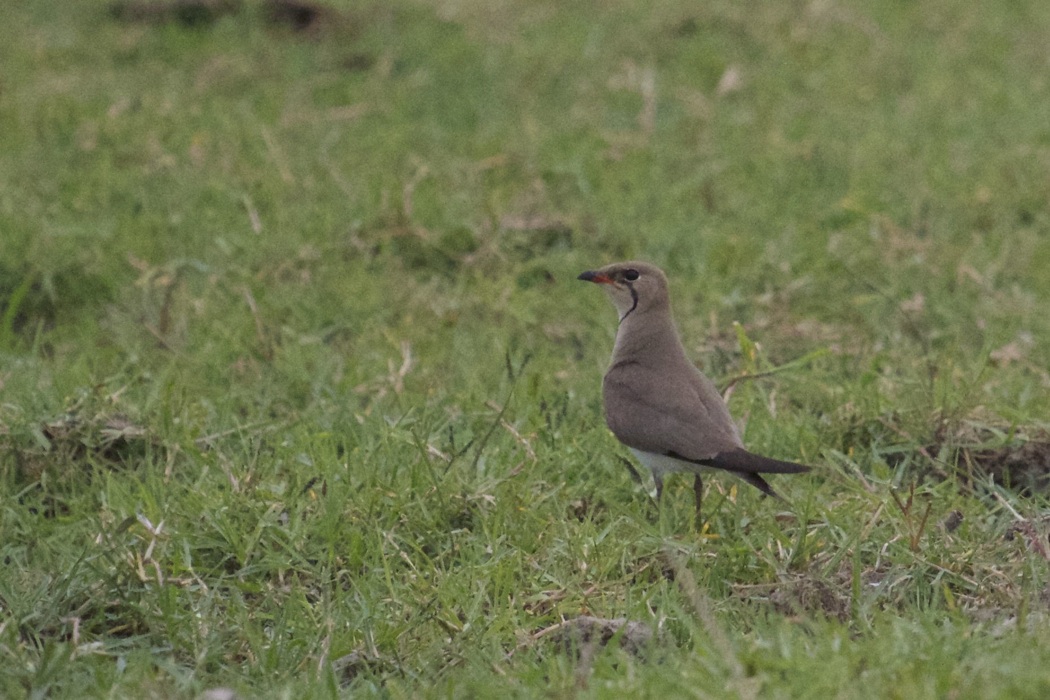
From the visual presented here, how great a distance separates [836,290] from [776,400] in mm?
1200

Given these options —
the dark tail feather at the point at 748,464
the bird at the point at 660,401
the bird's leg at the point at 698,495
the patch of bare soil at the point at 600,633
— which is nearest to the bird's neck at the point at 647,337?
the bird at the point at 660,401

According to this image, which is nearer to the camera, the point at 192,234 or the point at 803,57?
the point at 192,234

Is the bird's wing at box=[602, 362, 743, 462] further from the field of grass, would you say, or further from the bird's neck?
the field of grass

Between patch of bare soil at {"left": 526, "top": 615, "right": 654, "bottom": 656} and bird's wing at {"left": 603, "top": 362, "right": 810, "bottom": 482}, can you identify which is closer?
patch of bare soil at {"left": 526, "top": 615, "right": 654, "bottom": 656}

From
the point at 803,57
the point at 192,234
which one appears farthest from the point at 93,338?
the point at 803,57

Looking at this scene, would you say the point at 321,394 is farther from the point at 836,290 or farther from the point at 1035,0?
the point at 1035,0

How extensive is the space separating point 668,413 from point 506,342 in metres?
1.58

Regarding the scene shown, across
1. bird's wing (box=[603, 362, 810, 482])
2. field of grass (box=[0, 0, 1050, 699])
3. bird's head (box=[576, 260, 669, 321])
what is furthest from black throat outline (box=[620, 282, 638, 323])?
field of grass (box=[0, 0, 1050, 699])

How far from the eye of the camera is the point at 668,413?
187 inches

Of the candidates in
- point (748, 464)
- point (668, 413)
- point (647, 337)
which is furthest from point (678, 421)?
point (647, 337)

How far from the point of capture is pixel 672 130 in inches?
334

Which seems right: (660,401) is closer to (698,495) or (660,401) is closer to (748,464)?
(698,495)

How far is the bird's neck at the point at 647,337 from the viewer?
203 inches

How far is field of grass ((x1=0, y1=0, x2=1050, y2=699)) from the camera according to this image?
407 centimetres
